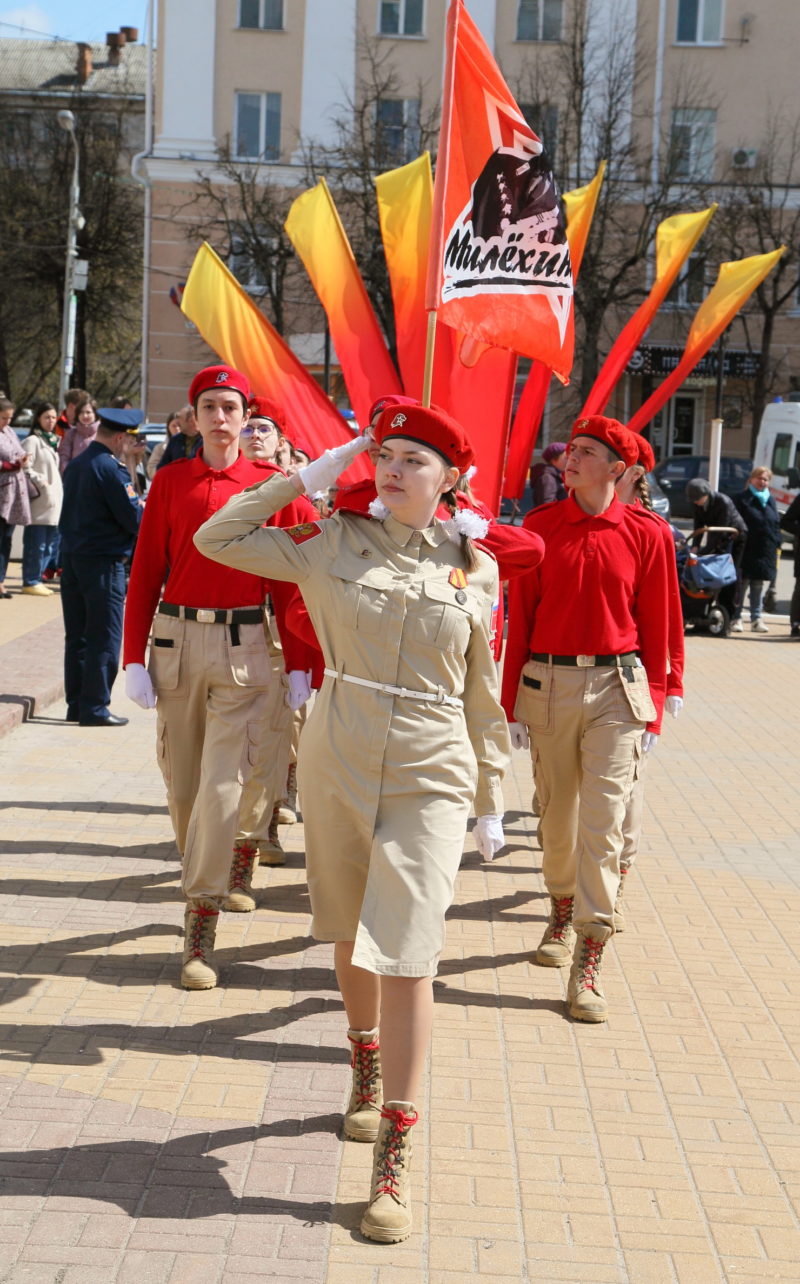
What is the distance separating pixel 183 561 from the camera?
5594 millimetres

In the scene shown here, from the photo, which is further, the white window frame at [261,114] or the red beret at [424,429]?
the white window frame at [261,114]

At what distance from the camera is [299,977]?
5609mm

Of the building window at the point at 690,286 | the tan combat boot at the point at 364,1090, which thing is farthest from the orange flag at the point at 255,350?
the building window at the point at 690,286

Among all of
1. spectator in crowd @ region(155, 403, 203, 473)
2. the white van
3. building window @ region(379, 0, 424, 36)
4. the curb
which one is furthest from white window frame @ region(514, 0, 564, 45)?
the curb

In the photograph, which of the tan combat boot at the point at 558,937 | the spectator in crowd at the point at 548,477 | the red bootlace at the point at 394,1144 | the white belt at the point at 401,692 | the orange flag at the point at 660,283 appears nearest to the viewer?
the red bootlace at the point at 394,1144

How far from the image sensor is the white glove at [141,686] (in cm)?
555

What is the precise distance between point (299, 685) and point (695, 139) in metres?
38.9

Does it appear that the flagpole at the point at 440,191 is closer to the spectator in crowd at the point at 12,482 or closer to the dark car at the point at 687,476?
the spectator in crowd at the point at 12,482

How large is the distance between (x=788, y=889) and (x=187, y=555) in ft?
10.8

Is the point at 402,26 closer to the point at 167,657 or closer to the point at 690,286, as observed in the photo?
the point at 690,286

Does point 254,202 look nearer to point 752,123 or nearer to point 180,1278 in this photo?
point 752,123

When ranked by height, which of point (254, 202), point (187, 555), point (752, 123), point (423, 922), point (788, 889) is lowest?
point (788, 889)

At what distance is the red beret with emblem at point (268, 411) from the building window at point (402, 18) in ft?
121

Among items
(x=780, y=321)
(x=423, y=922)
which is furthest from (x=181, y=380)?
(x=423, y=922)
